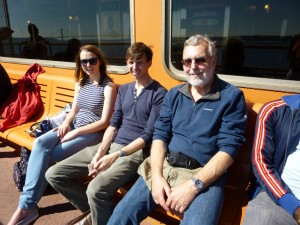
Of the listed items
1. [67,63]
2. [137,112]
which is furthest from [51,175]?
[67,63]

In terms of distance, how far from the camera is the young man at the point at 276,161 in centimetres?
154

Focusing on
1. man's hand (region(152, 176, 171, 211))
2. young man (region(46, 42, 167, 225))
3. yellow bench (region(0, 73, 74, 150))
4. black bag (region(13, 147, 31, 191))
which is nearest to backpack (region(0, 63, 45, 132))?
yellow bench (region(0, 73, 74, 150))

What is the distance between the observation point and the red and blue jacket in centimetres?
161

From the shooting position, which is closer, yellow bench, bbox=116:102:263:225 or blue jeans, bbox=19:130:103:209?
yellow bench, bbox=116:102:263:225

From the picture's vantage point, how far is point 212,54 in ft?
5.90

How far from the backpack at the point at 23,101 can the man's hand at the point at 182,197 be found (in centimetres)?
274

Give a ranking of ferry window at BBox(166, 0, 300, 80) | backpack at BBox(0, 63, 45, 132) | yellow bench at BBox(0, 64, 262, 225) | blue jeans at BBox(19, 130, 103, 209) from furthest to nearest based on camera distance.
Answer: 1. backpack at BBox(0, 63, 45, 132)
2. blue jeans at BBox(19, 130, 103, 209)
3. ferry window at BBox(166, 0, 300, 80)
4. yellow bench at BBox(0, 64, 262, 225)

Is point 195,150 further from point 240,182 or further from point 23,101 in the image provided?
point 23,101

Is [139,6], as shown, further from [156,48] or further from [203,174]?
[203,174]

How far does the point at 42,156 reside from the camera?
240cm

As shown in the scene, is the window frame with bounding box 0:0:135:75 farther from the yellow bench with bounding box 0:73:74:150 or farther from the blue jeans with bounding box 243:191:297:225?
the blue jeans with bounding box 243:191:297:225

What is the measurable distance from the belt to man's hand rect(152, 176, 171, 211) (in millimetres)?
158

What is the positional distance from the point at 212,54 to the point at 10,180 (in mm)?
2738

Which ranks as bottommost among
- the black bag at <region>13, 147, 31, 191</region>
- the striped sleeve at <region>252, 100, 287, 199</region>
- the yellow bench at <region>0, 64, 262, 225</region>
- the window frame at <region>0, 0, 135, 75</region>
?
the black bag at <region>13, 147, 31, 191</region>
